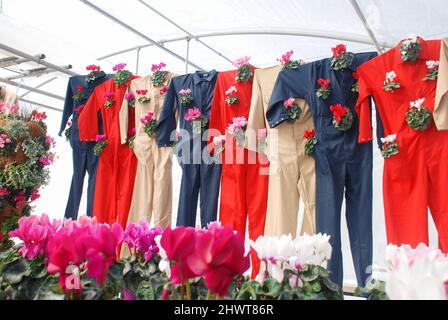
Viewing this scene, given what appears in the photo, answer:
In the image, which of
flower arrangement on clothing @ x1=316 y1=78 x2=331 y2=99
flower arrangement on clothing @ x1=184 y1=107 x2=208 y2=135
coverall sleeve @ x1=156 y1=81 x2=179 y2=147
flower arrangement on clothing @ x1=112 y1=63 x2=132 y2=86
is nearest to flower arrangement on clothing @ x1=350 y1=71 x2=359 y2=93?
flower arrangement on clothing @ x1=316 y1=78 x2=331 y2=99

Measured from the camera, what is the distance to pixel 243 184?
2.71 metres

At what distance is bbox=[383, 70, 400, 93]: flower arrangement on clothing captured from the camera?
2307 millimetres

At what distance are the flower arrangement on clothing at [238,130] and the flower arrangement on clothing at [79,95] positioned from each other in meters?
1.54

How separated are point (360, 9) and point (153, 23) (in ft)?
7.18

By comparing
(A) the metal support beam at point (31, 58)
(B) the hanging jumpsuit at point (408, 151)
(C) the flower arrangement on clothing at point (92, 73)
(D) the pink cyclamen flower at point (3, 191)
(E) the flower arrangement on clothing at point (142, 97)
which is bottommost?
(D) the pink cyclamen flower at point (3, 191)

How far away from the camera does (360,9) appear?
10.5ft

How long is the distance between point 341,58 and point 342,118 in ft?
1.34

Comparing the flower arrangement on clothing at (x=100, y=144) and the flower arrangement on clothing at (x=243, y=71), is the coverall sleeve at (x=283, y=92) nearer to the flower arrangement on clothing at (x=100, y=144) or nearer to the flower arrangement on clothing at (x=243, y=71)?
the flower arrangement on clothing at (x=243, y=71)

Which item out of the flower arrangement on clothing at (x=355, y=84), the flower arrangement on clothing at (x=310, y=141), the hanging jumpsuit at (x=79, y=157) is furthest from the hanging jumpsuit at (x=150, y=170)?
the flower arrangement on clothing at (x=355, y=84)

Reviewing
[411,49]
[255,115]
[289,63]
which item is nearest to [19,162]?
[255,115]

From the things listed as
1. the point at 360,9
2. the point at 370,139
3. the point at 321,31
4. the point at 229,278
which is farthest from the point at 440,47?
the point at 229,278

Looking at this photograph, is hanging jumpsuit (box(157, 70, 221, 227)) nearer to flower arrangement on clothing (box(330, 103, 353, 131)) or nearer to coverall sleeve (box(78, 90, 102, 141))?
coverall sleeve (box(78, 90, 102, 141))

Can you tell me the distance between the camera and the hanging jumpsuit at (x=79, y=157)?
3396mm

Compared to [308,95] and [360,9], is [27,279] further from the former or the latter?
[360,9]
